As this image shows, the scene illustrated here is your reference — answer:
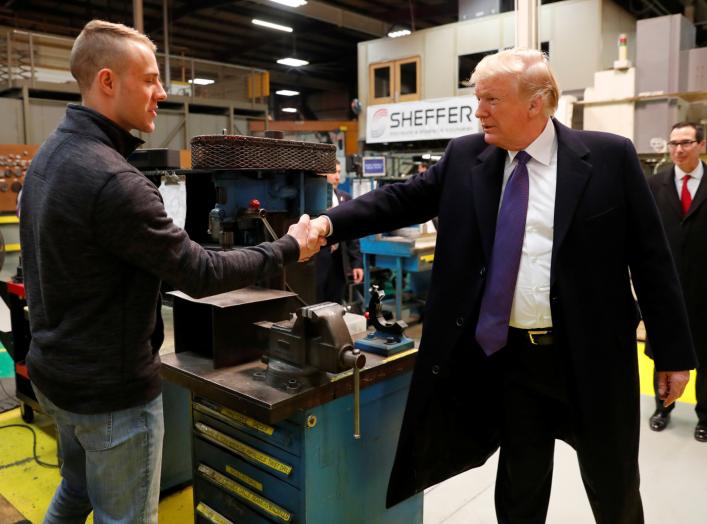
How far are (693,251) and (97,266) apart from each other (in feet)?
8.84

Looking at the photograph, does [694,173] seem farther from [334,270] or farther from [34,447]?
[34,447]

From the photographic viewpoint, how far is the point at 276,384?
1.45m

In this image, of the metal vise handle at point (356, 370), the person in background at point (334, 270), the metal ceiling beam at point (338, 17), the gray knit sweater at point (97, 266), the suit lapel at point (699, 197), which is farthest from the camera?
the metal ceiling beam at point (338, 17)

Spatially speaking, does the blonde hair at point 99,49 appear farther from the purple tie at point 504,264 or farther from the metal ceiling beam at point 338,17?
the metal ceiling beam at point 338,17

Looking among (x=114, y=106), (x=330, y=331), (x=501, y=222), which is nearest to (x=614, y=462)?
(x=501, y=222)

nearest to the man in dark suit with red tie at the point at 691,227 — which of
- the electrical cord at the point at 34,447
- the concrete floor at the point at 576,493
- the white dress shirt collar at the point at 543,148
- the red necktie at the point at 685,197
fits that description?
the red necktie at the point at 685,197

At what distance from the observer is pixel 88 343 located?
1.19 m

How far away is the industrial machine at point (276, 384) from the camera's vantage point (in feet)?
4.67

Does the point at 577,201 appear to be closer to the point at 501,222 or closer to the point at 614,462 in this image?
the point at 501,222

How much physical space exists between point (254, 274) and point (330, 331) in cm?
22

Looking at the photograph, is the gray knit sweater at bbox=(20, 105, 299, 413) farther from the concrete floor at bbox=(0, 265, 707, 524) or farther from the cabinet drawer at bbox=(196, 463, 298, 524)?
the concrete floor at bbox=(0, 265, 707, 524)

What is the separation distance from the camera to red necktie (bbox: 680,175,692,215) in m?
2.85

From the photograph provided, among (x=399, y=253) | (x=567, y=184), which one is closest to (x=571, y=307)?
(x=567, y=184)

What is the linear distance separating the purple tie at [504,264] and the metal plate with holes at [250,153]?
644mm
